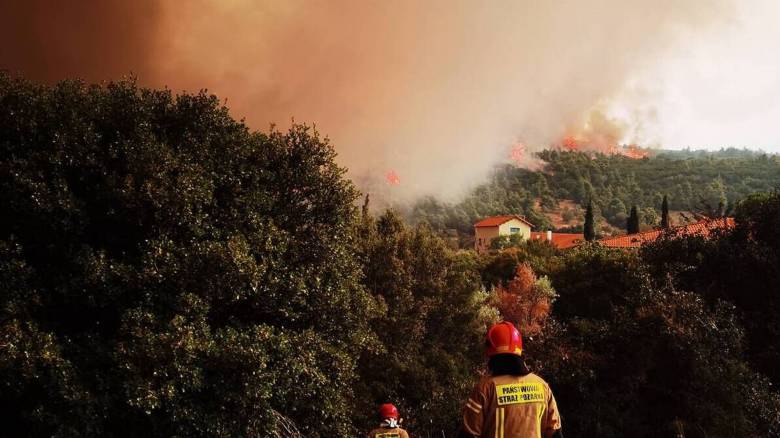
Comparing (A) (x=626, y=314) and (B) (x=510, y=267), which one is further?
(B) (x=510, y=267)

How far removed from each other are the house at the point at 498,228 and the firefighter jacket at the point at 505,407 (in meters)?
114

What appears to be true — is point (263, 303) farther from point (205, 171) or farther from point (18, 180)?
point (18, 180)

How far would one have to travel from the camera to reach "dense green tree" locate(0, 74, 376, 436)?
11656 millimetres

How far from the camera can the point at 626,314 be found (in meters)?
18.1

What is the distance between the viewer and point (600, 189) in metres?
161

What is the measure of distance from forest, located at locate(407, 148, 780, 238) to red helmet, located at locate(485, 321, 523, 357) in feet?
402

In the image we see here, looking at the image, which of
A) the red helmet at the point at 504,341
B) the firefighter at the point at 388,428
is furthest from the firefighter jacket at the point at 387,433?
the red helmet at the point at 504,341

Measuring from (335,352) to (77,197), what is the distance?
7490 millimetres

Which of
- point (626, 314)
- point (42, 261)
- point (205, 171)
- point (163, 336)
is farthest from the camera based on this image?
point (626, 314)

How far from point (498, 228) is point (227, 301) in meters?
109

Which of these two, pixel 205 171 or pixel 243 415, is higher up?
pixel 205 171

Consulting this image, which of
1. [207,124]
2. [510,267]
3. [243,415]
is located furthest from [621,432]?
[510,267]

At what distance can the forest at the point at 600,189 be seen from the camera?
138500mm

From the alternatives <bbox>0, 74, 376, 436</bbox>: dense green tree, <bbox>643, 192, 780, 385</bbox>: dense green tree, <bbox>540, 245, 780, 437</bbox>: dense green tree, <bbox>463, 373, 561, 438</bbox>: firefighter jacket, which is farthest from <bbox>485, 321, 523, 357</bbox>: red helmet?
<bbox>643, 192, 780, 385</bbox>: dense green tree
